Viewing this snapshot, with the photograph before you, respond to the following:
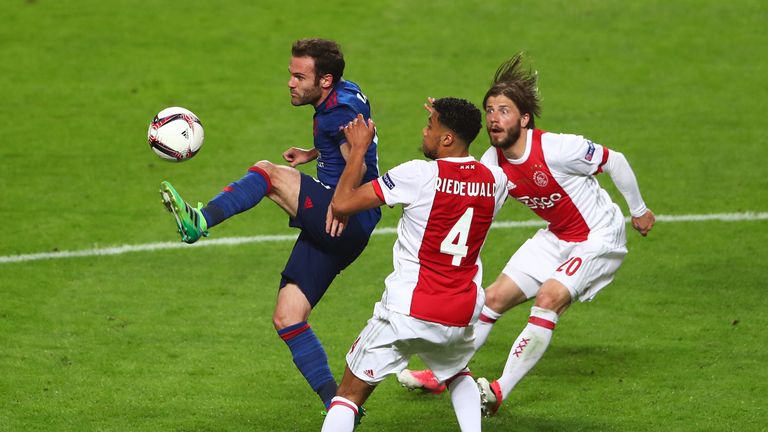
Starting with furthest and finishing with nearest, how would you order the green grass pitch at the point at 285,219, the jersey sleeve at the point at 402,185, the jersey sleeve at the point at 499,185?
the green grass pitch at the point at 285,219, the jersey sleeve at the point at 499,185, the jersey sleeve at the point at 402,185

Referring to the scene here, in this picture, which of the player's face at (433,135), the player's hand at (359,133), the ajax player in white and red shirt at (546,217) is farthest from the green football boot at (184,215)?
the ajax player in white and red shirt at (546,217)

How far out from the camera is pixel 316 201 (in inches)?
303

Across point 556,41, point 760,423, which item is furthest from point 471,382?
point 556,41

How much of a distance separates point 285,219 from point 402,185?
6.30m

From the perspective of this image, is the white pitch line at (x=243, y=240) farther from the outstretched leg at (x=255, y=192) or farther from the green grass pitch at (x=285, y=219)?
the outstretched leg at (x=255, y=192)

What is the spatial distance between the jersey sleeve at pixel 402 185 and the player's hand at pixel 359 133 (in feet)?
0.93

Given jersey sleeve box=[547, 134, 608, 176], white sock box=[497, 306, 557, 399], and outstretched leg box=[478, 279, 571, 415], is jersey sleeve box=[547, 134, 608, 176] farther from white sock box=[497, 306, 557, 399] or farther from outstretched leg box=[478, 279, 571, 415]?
white sock box=[497, 306, 557, 399]

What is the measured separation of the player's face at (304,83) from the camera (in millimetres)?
7898

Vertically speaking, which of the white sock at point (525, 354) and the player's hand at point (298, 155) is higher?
the player's hand at point (298, 155)

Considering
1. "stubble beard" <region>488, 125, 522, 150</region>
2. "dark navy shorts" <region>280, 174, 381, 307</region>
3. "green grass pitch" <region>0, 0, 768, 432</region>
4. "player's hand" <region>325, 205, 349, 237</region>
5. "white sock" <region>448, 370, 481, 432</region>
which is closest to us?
"white sock" <region>448, 370, 481, 432</region>

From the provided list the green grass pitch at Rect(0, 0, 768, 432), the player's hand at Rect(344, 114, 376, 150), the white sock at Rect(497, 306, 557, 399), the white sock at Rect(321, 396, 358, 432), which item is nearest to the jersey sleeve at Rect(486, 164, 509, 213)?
the player's hand at Rect(344, 114, 376, 150)

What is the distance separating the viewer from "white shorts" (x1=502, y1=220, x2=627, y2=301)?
8.80 m

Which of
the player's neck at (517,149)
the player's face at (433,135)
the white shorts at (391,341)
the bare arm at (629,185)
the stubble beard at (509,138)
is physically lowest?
the white shorts at (391,341)

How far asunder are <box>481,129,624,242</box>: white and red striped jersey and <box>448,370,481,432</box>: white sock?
67.8 inches
